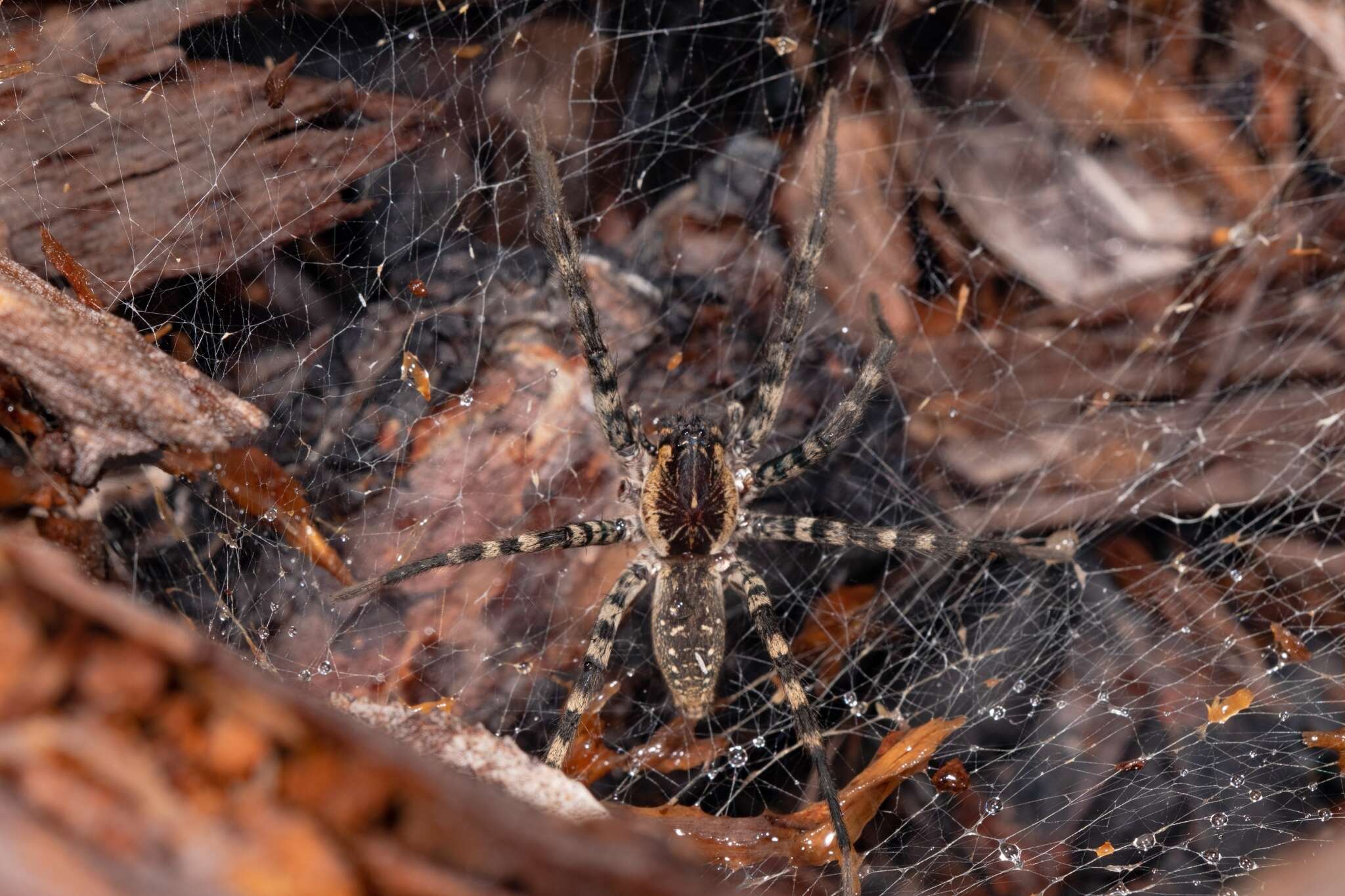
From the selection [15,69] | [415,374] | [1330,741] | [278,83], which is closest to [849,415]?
[415,374]

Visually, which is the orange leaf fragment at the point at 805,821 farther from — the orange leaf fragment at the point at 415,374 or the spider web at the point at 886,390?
the orange leaf fragment at the point at 415,374

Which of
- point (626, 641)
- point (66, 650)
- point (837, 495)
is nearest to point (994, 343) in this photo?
point (837, 495)

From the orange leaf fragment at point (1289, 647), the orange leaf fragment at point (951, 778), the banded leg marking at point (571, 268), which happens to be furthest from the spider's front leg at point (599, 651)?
the orange leaf fragment at point (1289, 647)

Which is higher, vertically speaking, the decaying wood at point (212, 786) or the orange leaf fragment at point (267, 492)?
the decaying wood at point (212, 786)

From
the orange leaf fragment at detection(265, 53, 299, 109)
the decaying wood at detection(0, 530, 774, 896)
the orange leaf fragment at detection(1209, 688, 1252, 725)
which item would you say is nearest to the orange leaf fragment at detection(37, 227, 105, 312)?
the orange leaf fragment at detection(265, 53, 299, 109)

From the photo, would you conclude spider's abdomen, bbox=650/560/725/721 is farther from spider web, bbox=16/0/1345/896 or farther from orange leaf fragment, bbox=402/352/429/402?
orange leaf fragment, bbox=402/352/429/402

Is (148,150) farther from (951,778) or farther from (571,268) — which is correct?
(951,778)

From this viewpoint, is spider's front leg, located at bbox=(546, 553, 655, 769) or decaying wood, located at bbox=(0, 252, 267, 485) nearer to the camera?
decaying wood, located at bbox=(0, 252, 267, 485)
